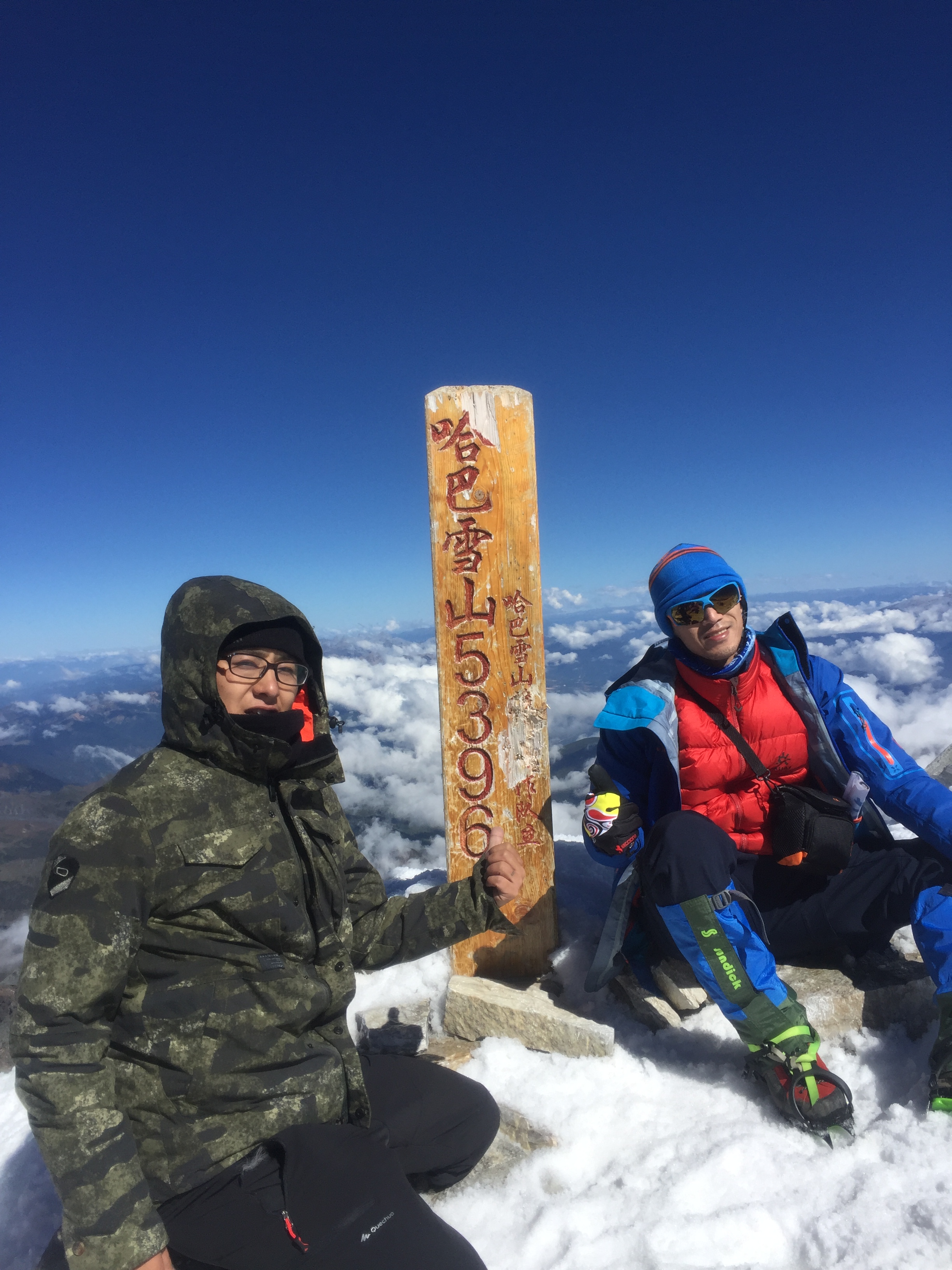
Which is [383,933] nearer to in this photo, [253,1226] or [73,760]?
[253,1226]

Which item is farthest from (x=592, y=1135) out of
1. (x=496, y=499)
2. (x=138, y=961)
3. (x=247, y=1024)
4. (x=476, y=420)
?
(x=476, y=420)

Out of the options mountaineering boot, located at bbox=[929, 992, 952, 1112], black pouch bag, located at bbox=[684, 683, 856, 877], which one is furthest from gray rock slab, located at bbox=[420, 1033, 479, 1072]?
mountaineering boot, located at bbox=[929, 992, 952, 1112]

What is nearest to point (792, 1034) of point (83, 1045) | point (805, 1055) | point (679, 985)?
point (805, 1055)

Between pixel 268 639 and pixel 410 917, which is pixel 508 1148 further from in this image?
pixel 268 639

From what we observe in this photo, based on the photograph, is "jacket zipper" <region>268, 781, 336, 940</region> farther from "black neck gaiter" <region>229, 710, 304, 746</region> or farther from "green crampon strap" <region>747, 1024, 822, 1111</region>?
"green crampon strap" <region>747, 1024, 822, 1111</region>

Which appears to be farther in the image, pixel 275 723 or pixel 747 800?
pixel 747 800

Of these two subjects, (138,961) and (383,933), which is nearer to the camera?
(138,961)
